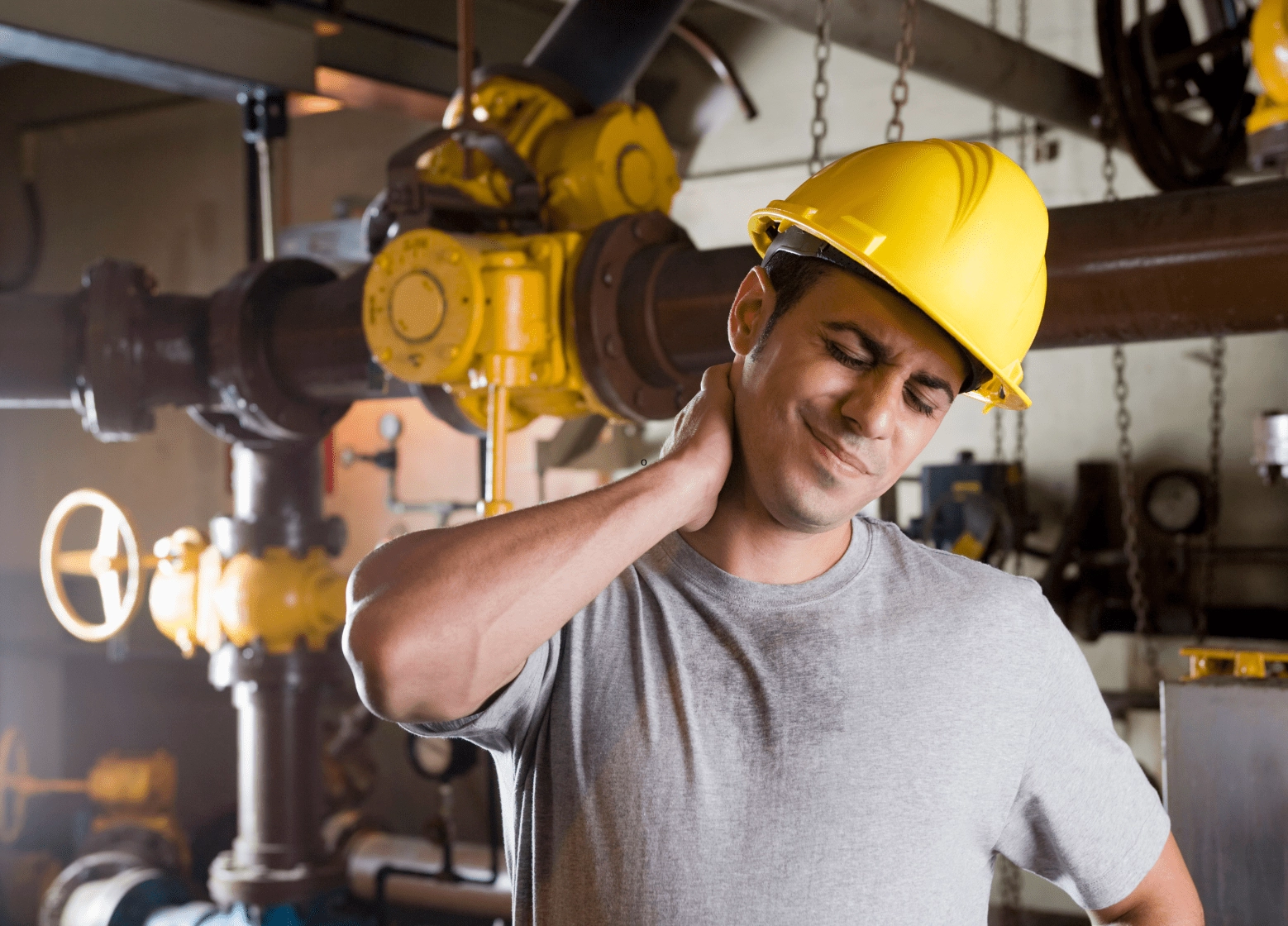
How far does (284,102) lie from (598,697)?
2334 millimetres

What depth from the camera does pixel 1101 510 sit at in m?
3.94

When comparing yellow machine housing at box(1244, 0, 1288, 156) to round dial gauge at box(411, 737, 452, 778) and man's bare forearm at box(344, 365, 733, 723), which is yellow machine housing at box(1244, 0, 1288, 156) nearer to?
man's bare forearm at box(344, 365, 733, 723)

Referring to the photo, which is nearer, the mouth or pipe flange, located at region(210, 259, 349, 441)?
the mouth

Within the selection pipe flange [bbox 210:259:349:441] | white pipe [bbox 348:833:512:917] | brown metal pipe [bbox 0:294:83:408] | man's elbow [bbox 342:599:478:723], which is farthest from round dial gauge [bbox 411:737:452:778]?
man's elbow [bbox 342:599:478:723]

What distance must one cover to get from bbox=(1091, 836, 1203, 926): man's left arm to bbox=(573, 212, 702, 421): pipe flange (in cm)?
105

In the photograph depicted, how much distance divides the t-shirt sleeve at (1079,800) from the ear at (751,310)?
0.40 meters

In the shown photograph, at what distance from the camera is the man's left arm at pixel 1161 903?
3.95 ft

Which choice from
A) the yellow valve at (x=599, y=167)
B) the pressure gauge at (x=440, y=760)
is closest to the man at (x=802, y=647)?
the yellow valve at (x=599, y=167)

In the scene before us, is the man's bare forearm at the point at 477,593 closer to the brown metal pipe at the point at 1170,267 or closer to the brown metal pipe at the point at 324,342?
the brown metal pipe at the point at 1170,267

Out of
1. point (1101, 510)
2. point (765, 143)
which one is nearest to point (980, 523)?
point (1101, 510)

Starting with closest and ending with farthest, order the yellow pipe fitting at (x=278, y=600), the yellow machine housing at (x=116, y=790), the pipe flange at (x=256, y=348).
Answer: the pipe flange at (x=256, y=348) < the yellow pipe fitting at (x=278, y=600) < the yellow machine housing at (x=116, y=790)

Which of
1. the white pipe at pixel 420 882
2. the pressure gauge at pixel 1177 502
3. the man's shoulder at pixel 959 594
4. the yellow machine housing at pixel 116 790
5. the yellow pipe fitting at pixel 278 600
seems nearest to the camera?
the man's shoulder at pixel 959 594

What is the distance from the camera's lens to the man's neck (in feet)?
3.70

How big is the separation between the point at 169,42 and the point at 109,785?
2.74 meters
